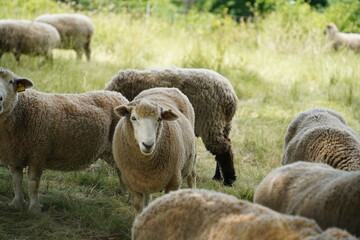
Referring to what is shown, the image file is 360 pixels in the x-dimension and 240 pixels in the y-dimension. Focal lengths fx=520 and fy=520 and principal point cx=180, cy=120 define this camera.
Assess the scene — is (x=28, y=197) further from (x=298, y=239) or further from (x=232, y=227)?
(x=298, y=239)

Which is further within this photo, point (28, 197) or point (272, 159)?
point (272, 159)

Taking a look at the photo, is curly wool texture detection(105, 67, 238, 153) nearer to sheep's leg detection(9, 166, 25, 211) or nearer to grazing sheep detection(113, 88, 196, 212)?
grazing sheep detection(113, 88, 196, 212)

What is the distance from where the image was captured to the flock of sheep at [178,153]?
2750 mm

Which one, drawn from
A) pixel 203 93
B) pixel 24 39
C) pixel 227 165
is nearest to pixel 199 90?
pixel 203 93

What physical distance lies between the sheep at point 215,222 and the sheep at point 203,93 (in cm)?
332

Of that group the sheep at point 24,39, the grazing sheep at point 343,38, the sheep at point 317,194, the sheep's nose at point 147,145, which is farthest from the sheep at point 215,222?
the grazing sheep at point 343,38

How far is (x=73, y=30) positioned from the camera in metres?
14.0

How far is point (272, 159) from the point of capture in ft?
22.3

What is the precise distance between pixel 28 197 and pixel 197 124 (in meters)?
2.16

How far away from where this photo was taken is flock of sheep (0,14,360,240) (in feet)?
9.02

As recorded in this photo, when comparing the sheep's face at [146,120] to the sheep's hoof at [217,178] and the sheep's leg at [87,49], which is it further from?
the sheep's leg at [87,49]

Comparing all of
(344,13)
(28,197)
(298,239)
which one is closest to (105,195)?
(28,197)

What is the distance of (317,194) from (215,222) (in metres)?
0.84

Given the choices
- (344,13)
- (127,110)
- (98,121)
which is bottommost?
(344,13)
